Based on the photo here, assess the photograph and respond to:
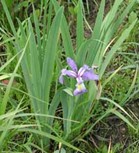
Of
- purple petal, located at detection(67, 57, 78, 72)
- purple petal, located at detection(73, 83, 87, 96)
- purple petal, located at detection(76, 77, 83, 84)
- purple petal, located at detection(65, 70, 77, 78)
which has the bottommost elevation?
purple petal, located at detection(73, 83, 87, 96)

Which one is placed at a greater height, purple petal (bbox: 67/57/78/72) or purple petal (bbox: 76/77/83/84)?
purple petal (bbox: 67/57/78/72)

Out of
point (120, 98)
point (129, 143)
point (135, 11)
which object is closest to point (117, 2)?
point (120, 98)

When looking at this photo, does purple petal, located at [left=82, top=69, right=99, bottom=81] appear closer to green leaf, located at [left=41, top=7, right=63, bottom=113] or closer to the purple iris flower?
A: the purple iris flower

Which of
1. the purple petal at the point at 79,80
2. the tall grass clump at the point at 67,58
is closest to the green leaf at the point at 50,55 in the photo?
the tall grass clump at the point at 67,58

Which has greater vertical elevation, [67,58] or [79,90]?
[67,58]

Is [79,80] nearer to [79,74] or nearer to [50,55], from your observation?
[79,74]

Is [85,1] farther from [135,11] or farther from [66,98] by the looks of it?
[66,98]

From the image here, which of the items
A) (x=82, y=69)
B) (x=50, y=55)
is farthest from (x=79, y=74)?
(x=50, y=55)

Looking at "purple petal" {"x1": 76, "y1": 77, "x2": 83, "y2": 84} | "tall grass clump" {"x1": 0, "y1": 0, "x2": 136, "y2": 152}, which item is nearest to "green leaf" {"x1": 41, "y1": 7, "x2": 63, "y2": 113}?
"tall grass clump" {"x1": 0, "y1": 0, "x2": 136, "y2": 152}

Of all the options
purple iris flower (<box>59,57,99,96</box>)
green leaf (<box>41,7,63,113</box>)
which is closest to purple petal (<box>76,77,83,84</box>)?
purple iris flower (<box>59,57,99,96</box>)
